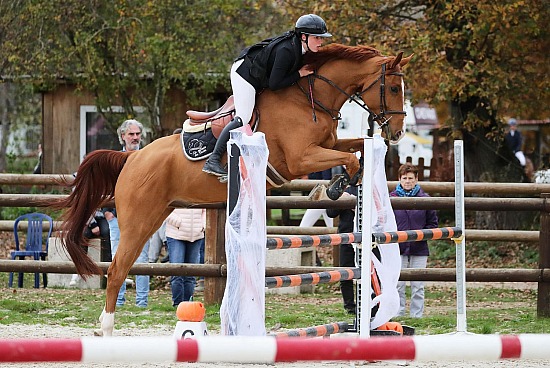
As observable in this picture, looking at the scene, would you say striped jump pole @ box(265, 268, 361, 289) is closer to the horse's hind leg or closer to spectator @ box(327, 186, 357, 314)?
the horse's hind leg

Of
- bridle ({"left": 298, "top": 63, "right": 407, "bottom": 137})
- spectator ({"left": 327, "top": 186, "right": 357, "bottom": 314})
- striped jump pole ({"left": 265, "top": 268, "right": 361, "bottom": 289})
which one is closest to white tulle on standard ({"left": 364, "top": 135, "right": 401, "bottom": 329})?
striped jump pole ({"left": 265, "top": 268, "right": 361, "bottom": 289})

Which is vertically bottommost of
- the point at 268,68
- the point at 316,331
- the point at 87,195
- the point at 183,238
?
the point at 316,331

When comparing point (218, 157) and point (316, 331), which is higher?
point (218, 157)

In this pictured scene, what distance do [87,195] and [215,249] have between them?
57.3 inches

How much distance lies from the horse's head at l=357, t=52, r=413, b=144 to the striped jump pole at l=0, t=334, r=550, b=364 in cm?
405

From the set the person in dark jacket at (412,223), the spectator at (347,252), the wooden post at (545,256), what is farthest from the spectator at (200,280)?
the wooden post at (545,256)

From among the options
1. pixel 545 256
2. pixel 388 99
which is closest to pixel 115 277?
pixel 388 99

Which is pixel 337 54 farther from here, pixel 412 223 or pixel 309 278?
pixel 412 223

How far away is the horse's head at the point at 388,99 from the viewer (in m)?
6.64

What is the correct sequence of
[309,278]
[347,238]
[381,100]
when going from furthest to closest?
[381,100]
[347,238]
[309,278]

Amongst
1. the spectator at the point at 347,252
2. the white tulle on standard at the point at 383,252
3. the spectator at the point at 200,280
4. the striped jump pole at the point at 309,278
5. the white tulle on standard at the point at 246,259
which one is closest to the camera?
the white tulle on standard at the point at 246,259

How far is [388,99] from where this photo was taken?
6648 millimetres

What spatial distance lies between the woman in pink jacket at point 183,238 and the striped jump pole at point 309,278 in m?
3.07

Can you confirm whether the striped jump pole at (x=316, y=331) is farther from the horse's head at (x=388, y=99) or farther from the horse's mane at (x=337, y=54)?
the horse's mane at (x=337, y=54)
